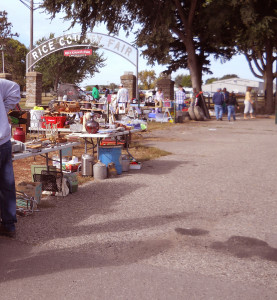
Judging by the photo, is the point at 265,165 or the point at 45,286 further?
the point at 265,165

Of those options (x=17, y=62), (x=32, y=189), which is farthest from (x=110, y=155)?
(x=17, y=62)

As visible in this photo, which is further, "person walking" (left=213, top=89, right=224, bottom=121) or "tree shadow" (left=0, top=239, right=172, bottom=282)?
"person walking" (left=213, top=89, right=224, bottom=121)

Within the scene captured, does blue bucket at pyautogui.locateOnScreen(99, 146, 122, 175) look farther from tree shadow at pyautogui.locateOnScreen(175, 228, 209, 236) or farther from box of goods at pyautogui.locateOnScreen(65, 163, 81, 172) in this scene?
tree shadow at pyautogui.locateOnScreen(175, 228, 209, 236)

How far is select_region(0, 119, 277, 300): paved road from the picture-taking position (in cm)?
404

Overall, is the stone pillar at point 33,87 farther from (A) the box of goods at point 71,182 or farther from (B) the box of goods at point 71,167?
(A) the box of goods at point 71,182

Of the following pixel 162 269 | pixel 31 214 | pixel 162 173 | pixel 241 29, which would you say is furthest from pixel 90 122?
pixel 241 29

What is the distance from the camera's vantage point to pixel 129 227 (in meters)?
5.89

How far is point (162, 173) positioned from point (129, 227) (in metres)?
4.03

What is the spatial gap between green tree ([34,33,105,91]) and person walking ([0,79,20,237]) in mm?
55607

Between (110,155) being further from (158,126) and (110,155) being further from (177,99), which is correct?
(177,99)

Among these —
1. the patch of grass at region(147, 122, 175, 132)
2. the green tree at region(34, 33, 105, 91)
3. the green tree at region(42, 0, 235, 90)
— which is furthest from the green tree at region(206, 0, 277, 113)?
the green tree at region(34, 33, 105, 91)

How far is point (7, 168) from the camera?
207 inches

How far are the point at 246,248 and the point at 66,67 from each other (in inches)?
2315

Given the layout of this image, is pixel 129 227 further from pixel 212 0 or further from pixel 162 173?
pixel 212 0
